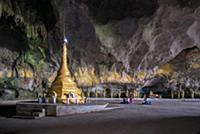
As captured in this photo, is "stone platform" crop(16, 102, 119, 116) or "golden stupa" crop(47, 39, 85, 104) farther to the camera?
"golden stupa" crop(47, 39, 85, 104)

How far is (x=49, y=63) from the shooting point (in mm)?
16922

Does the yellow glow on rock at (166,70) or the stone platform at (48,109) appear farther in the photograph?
the yellow glow on rock at (166,70)

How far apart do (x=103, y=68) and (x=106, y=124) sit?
985 cm

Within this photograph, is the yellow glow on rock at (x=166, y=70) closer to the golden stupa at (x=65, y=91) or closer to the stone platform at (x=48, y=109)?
the golden stupa at (x=65, y=91)

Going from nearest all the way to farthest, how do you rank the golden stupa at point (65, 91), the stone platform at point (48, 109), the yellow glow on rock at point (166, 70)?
the stone platform at point (48, 109) → the golden stupa at point (65, 91) → the yellow glow on rock at point (166, 70)

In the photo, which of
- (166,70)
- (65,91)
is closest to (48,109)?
(65,91)

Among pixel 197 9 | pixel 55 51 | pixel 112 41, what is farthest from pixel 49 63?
pixel 197 9

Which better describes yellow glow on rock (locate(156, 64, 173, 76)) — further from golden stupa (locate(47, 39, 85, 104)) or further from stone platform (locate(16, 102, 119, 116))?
stone platform (locate(16, 102, 119, 116))

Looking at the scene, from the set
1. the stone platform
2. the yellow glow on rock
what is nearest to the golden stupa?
the stone platform

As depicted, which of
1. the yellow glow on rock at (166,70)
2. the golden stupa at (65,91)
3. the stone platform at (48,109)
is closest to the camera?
the stone platform at (48,109)

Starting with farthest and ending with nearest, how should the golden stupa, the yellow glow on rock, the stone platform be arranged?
1. the yellow glow on rock
2. the golden stupa
3. the stone platform

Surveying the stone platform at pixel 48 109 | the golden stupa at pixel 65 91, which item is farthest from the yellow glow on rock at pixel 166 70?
the stone platform at pixel 48 109

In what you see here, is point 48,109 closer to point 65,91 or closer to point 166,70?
point 65,91

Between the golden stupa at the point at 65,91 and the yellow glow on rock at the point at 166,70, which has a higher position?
the yellow glow on rock at the point at 166,70
